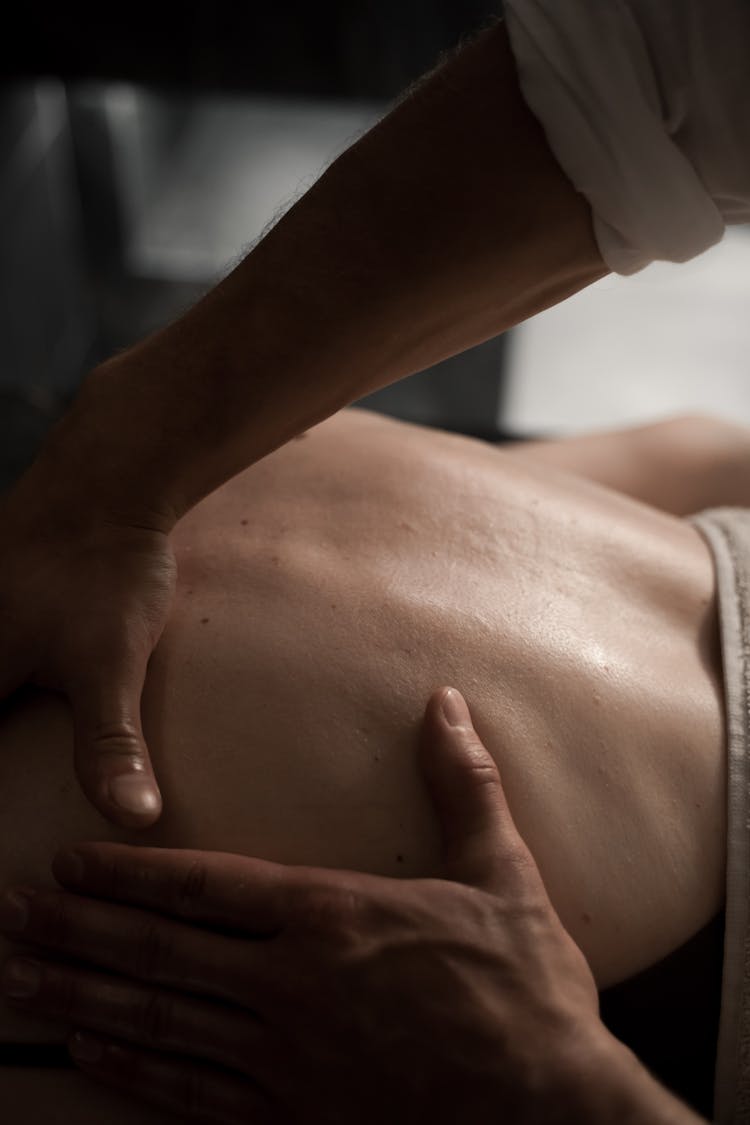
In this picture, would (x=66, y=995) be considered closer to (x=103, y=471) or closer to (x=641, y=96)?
(x=103, y=471)

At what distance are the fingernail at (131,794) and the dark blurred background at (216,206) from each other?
116 centimetres

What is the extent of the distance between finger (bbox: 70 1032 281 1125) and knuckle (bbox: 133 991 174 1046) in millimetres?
15

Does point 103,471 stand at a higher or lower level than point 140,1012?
higher

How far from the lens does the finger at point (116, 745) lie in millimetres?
659

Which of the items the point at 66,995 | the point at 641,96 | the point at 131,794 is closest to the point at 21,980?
the point at 66,995

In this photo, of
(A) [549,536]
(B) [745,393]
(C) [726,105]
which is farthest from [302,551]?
(B) [745,393]

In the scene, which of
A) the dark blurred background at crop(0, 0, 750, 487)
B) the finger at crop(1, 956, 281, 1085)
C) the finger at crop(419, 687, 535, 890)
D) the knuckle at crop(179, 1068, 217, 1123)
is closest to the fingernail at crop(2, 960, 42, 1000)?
the finger at crop(1, 956, 281, 1085)

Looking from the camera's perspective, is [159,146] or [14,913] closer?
[14,913]

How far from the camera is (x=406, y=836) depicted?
69cm

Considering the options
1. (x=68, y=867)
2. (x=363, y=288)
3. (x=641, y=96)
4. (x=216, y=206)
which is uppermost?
(x=641, y=96)

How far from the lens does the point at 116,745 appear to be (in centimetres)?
67

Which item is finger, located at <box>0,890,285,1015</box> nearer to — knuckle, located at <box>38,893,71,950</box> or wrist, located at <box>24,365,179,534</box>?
knuckle, located at <box>38,893,71,950</box>

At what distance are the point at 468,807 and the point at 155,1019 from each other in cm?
22

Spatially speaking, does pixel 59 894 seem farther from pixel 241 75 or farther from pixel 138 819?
pixel 241 75
